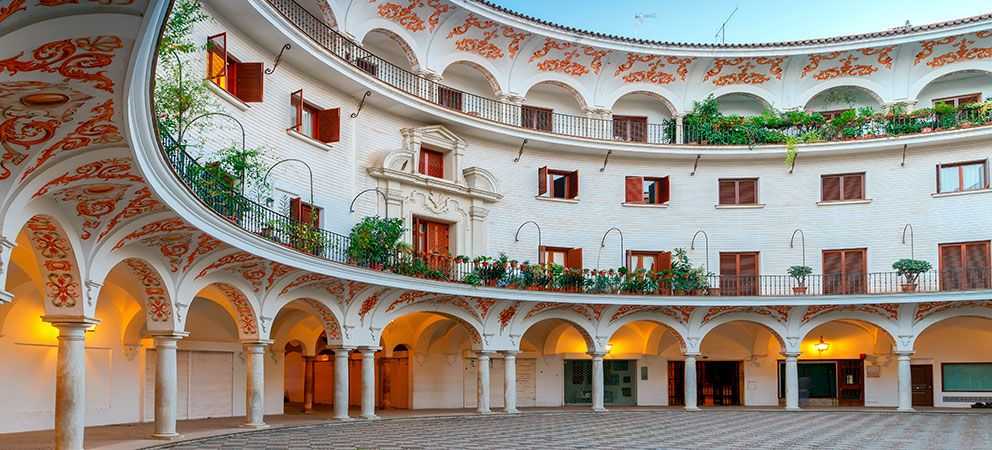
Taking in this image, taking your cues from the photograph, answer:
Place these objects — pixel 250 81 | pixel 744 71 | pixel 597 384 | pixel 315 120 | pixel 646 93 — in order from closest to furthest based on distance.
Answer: pixel 250 81 < pixel 315 120 < pixel 597 384 < pixel 646 93 < pixel 744 71

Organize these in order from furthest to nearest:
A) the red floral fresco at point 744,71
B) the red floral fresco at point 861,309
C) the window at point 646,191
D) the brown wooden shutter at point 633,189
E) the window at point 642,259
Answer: the red floral fresco at point 744,71
the brown wooden shutter at point 633,189
the window at point 646,191
the window at point 642,259
the red floral fresco at point 861,309

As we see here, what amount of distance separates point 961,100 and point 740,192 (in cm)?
754

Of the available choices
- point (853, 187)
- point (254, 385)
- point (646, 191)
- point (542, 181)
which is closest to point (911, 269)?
point (853, 187)

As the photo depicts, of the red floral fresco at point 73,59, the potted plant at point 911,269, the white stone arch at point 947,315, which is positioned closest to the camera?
the red floral fresco at point 73,59

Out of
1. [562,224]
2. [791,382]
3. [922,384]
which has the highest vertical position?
[562,224]

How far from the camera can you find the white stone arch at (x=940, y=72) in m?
30.0

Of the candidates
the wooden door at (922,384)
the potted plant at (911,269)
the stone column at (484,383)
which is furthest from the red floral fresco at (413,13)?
the wooden door at (922,384)

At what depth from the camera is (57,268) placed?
13711 mm

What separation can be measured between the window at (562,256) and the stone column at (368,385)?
288 inches

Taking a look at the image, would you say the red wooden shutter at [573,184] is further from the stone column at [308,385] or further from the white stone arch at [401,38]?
the stone column at [308,385]

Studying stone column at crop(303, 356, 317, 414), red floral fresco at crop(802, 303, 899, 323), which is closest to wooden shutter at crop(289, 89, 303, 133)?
stone column at crop(303, 356, 317, 414)

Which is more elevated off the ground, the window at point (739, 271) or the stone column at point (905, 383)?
the window at point (739, 271)

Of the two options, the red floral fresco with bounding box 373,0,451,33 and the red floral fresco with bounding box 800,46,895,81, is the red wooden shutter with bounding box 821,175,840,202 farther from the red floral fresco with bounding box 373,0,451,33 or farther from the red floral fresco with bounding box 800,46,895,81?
the red floral fresco with bounding box 373,0,451,33

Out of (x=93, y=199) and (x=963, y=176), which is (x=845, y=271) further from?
(x=93, y=199)
